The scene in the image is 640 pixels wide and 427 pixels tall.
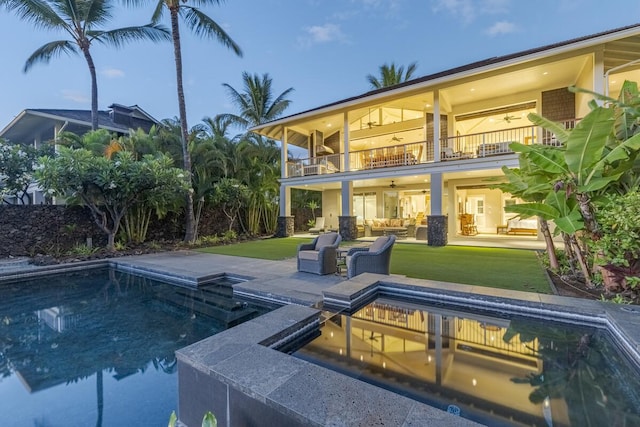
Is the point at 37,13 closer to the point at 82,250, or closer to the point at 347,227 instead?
the point at 82,250

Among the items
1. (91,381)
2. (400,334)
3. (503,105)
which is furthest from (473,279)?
(503,105)

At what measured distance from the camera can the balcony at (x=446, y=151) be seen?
11672 millimetres

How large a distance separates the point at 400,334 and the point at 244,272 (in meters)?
4.50

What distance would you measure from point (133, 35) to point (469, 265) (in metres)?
18.6

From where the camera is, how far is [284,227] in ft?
54.6

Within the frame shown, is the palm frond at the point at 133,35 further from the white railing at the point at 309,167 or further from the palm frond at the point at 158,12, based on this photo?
the white railing at the point at 309,167

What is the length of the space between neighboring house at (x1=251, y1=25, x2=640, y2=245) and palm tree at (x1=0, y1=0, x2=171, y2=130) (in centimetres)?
793

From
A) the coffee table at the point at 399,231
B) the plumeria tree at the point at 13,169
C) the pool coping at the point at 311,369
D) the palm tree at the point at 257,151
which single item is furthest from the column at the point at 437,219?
the plumeria tree at the point at 13,169

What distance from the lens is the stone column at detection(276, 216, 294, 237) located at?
1662cm

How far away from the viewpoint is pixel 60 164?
9.18 metres

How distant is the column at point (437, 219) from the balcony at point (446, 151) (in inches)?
40.4

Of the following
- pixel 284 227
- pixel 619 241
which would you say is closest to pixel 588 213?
pixel 619 241

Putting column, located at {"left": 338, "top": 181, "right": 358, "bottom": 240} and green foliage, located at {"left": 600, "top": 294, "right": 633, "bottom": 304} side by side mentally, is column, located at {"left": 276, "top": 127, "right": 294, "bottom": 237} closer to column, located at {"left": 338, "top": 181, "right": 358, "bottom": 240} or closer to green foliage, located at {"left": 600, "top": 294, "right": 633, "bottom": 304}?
column, located at {"left": 338, "top": 181, "right": 358, "bottom": 240}

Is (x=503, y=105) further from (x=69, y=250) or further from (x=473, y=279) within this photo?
(x=69, y=250)
